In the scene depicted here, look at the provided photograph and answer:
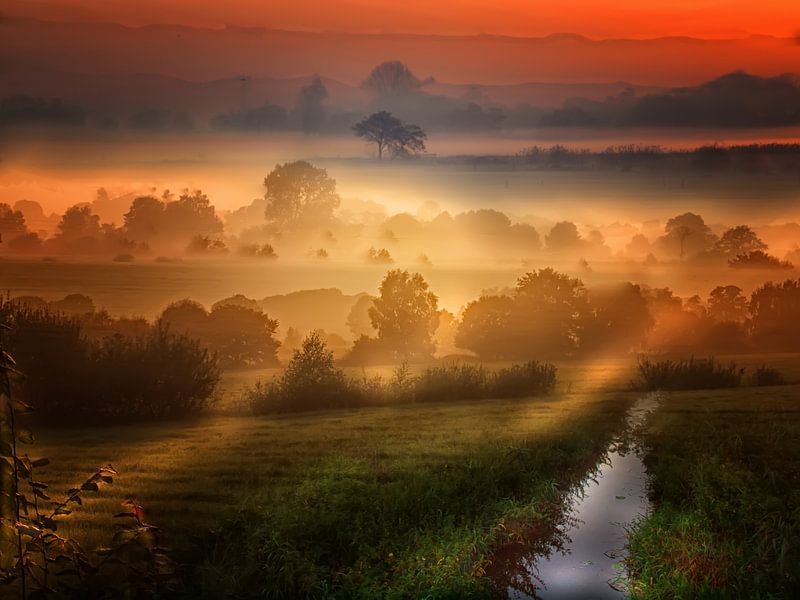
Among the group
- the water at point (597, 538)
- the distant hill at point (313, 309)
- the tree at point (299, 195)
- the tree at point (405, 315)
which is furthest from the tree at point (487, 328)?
the tree at point (299, 195)

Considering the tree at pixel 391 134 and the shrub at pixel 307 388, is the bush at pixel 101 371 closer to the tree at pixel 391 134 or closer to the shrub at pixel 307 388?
the shrub at pixel 307 388

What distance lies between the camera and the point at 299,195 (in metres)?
9.12

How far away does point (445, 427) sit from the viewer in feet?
25.7

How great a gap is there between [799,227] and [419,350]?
4410 millimetres

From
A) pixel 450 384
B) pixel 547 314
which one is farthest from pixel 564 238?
pixel 450 384

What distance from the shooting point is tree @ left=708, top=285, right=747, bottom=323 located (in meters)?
9.12

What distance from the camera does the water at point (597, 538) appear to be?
627 centimetres

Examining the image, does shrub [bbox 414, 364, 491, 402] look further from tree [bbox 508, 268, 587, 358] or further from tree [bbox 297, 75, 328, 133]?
tree [bbox 297, 75, 328, 133]

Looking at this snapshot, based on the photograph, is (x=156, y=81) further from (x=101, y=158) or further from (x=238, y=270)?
(x=238, y=270)

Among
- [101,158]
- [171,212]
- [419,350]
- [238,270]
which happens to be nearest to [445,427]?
[419,350]

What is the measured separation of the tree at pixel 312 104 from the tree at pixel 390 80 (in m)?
0.49

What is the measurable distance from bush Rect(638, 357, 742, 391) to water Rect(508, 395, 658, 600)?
97 centimetres

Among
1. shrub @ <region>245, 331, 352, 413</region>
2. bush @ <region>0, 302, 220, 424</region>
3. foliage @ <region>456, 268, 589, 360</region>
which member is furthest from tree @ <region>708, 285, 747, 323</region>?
bush @ <region>0, 302, 220, 424</region>

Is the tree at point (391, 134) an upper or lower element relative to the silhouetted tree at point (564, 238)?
upper
